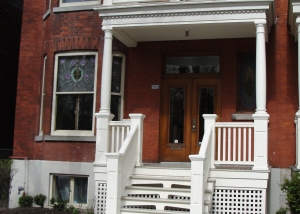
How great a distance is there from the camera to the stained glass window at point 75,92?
1177cm

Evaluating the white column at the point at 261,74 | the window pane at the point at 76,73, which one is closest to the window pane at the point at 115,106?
the window pane at the point at 76,73

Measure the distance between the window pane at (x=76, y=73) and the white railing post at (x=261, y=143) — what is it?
4645 mm

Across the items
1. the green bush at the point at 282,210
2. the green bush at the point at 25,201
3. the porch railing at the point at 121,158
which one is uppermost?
the porch railing at the point at 121,158

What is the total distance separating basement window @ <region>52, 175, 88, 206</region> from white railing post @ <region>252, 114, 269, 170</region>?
4.62m

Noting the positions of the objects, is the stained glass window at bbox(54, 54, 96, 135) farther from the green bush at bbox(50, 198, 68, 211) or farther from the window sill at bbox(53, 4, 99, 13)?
the green bush at bbox(50, 198, 68, 211)

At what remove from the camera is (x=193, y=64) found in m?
11.8

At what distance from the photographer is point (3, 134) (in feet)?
52.0

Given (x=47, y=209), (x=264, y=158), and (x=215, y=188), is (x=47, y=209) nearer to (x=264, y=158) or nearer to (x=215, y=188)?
(x=215, y=188)

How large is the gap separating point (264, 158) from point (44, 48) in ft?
22.5

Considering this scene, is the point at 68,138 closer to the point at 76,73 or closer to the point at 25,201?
the point at 76,73

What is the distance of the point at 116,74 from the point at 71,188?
3.19 metres

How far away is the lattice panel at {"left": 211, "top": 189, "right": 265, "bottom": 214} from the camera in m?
8.83

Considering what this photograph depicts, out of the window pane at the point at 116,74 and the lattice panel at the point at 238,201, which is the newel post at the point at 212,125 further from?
the window pane at the point at 116,74

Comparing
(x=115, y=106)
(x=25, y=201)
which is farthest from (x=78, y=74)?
(x=25, y=201)
